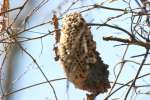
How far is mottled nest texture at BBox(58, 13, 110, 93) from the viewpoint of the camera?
0.98m

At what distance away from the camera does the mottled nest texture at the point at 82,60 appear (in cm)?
98

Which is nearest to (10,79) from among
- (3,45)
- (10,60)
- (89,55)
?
(10,60)

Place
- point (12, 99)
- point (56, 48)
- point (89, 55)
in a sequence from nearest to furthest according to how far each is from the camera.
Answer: point (89, 55) < point (56, 48) < point (12, 99)

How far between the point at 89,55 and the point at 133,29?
23cm

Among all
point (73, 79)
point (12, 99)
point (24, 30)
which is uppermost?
point (24, 30)

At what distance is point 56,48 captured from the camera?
1.10 m

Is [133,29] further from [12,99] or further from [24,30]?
[12,99]

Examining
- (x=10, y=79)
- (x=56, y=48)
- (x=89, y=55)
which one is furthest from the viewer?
(x=10, y=79)

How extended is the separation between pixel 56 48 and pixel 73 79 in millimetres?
123

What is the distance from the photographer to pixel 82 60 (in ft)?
3.24

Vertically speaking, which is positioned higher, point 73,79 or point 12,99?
point 73,79

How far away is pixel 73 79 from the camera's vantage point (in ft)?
3.33

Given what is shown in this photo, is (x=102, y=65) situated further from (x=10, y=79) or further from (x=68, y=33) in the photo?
(x=10, y=79)

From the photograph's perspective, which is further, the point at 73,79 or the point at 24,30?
the point at 24,30
